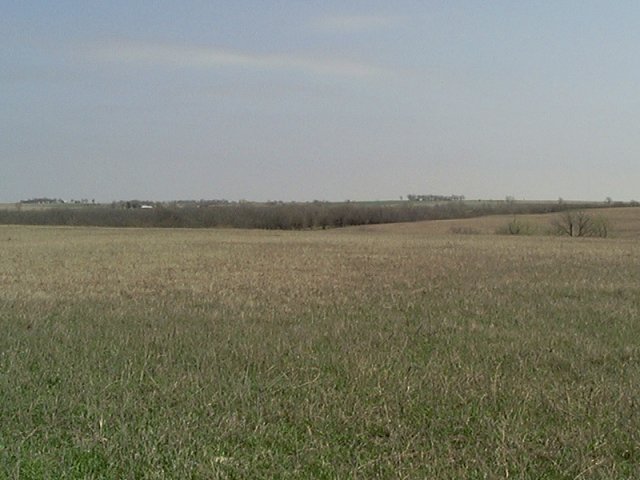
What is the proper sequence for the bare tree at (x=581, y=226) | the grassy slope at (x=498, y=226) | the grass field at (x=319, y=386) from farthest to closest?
the grassy slope at (x=498, y=226) < the bare tree at (x=581, y=226) < the grass field at (x=319, y=386)

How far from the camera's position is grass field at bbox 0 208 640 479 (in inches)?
164

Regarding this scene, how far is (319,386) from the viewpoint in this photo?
5.84 metres

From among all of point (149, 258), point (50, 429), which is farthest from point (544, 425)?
point (149, 258)

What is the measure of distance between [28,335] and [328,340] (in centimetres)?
468

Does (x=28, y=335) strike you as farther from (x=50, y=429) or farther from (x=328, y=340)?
(x=328, y=340)

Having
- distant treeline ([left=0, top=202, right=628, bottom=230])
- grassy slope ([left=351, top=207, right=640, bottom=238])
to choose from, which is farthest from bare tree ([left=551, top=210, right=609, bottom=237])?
distant treeline ([left=0, top=202, right=628, bottom=230])

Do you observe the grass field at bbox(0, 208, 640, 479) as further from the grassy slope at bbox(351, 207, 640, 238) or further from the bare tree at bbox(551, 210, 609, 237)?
the bare tree at bbox(551, 210, 609, 237)

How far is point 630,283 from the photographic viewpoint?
50.2 feet

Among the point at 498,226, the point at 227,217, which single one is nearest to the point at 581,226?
the point at 498,226

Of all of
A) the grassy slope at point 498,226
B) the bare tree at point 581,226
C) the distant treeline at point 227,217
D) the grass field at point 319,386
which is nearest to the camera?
the grass field at point 319,386

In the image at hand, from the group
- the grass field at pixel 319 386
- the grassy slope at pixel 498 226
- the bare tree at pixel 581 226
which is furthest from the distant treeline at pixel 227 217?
the grass field at pixel 319 386

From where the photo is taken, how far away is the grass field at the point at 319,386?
4.16 metres

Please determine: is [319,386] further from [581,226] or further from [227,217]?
[227,217]

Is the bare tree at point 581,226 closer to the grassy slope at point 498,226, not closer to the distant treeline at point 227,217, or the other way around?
the grassy slope at point 498,226
